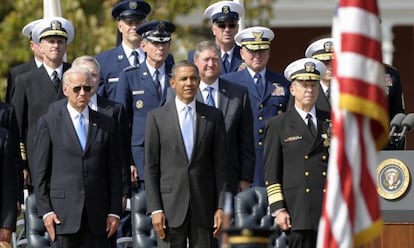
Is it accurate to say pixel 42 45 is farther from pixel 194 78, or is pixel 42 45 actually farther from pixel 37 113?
pixel 194 78

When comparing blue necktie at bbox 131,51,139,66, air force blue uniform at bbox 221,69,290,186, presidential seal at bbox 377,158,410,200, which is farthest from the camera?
blue necktie at bbox 131,51,139,66

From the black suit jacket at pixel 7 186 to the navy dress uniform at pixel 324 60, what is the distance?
2643mm

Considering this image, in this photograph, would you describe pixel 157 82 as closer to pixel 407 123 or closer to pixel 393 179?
pixel 393 179

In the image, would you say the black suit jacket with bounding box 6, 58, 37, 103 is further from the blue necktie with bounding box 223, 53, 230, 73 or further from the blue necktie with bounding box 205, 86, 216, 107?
the blue necktie with bounding box 205, 86, 216, 107

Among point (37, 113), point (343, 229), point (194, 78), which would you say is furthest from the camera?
point (37, 113)

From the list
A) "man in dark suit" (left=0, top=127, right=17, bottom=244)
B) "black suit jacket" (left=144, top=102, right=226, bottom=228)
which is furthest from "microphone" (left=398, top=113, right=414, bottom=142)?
"man in dark suit" (left=0, top=127, right=17, bottom=244)

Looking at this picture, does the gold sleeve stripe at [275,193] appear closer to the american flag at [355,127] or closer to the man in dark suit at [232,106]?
the man in dark suit at [232,106]

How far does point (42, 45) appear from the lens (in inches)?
605

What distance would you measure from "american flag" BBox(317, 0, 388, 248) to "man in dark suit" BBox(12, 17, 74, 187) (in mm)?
5866

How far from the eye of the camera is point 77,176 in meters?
14.0

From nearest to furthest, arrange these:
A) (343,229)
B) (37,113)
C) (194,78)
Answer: (343,229) → (194,78) → (37,113)

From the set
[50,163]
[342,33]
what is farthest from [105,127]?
[342,33]

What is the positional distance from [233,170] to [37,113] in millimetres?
1883

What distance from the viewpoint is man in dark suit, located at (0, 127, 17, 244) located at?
44.7ft
